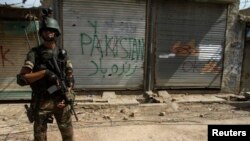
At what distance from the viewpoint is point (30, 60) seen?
3992 millimetres

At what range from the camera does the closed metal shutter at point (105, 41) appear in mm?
8875

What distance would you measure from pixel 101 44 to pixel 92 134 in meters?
3.73

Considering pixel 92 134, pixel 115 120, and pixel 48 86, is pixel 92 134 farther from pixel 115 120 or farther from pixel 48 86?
pixel 48 86

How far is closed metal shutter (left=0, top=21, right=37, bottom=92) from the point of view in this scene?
8.25 m

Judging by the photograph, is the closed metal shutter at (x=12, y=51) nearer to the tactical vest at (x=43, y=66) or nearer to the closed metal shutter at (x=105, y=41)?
the closed metal shutter at (x=105, y=41)

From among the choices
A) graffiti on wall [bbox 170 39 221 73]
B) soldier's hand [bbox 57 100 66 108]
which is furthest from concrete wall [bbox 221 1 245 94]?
soldier's hand [bbox 57 100 66 108]

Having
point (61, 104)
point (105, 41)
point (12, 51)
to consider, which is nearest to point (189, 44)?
point (105, 41)

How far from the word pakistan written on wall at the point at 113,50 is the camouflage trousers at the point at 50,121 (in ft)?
15.9

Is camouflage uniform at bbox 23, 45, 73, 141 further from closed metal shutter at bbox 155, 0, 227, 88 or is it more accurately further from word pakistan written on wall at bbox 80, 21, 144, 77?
closed metal shutter at bbox 155, 0, 227, 88

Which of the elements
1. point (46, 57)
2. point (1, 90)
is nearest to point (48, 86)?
point (46, 57)

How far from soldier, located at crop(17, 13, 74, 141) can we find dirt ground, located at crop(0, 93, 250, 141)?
5.21ft

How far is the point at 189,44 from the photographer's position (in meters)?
9.92

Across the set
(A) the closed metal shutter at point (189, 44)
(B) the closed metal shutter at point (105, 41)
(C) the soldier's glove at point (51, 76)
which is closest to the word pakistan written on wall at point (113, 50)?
(B) the closed metal shutter at point (105, 41)

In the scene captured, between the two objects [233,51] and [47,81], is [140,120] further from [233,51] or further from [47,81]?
[233,51]
